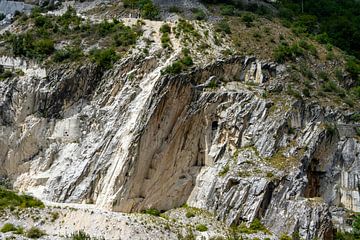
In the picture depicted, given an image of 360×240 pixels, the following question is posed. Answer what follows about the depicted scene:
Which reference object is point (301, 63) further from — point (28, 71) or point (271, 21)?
point (28, 71)

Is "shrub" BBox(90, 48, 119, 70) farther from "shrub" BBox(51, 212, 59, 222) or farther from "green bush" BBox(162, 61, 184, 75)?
"shrub" BBox(51, 212, 59, 222)

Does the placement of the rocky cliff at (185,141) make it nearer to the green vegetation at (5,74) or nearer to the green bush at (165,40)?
the green vegetation at (5,74)

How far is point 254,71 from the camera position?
49469mm

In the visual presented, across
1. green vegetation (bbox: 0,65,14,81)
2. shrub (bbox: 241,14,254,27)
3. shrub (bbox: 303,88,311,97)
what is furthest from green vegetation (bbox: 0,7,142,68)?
shrub (bbox: 303,88,311,97)

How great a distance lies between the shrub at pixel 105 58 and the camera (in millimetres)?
48375

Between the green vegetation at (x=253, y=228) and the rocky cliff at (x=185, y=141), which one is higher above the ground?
the rocky cliff at (x=185, y=141)

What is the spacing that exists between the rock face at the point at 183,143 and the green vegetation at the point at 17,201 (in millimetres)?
2249

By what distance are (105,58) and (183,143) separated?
37.9ft

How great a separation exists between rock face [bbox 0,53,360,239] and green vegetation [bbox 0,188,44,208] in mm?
2249

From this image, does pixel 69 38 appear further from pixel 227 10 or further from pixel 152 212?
pixel 152 212

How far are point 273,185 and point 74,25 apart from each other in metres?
27.3

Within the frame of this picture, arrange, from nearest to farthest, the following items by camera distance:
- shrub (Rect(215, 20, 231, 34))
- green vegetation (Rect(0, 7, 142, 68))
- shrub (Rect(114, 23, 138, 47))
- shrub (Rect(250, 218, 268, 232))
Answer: shrub (Rect(250, 218, 268, 232)), green vegetation (Rect(0, 7, 142, 68)), shrub (Rect(114, 23, 138, 47)), shrub (Rect(215, 20, 231, 34))

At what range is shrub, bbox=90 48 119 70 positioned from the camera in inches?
1905

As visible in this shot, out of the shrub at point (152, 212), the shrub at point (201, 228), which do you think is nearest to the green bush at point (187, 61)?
the shrub at point (152, 212)
